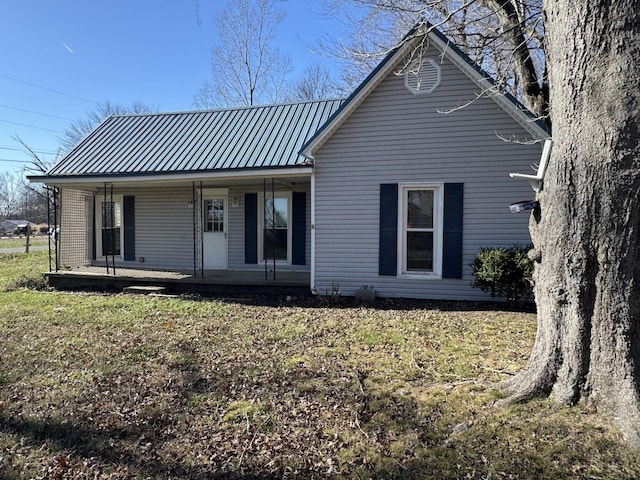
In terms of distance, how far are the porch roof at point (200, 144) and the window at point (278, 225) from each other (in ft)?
5.43

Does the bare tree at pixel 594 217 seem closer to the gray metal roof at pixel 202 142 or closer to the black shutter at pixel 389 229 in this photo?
the black shutter at pixel 389 229

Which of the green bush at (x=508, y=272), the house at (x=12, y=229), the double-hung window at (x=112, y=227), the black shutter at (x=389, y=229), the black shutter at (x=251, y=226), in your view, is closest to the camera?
the green bush at (x=508, y=272)

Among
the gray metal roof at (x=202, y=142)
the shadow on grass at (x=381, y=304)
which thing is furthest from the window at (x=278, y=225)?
the shadow on grass at (x=381, y=304)

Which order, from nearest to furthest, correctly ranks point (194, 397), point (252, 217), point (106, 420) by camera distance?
point (106, 420) < point (194, 397) < point (252, 217)

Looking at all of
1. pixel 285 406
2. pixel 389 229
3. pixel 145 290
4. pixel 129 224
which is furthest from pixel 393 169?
pixel 129 224

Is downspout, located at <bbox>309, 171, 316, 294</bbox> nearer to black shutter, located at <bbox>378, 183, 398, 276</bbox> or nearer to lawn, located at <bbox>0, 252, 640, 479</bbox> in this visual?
black shutter, located at <bbox>378, 183, 398, 276</bbox>

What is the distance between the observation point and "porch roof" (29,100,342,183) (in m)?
9.32

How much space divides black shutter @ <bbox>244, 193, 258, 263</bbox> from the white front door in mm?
699

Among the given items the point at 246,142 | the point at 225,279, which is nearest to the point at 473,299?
the point at 225,279

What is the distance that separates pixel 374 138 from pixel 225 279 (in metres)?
4.71

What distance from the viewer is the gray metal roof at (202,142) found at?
941 centimetres

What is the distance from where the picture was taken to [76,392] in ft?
13.3

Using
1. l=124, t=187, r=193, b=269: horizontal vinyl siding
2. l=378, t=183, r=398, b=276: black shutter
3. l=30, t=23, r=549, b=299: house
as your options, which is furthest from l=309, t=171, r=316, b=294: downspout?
l=124, t=187, r=193, b=269: horizontal vinyl siding

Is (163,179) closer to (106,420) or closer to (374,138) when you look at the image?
(374,138)
